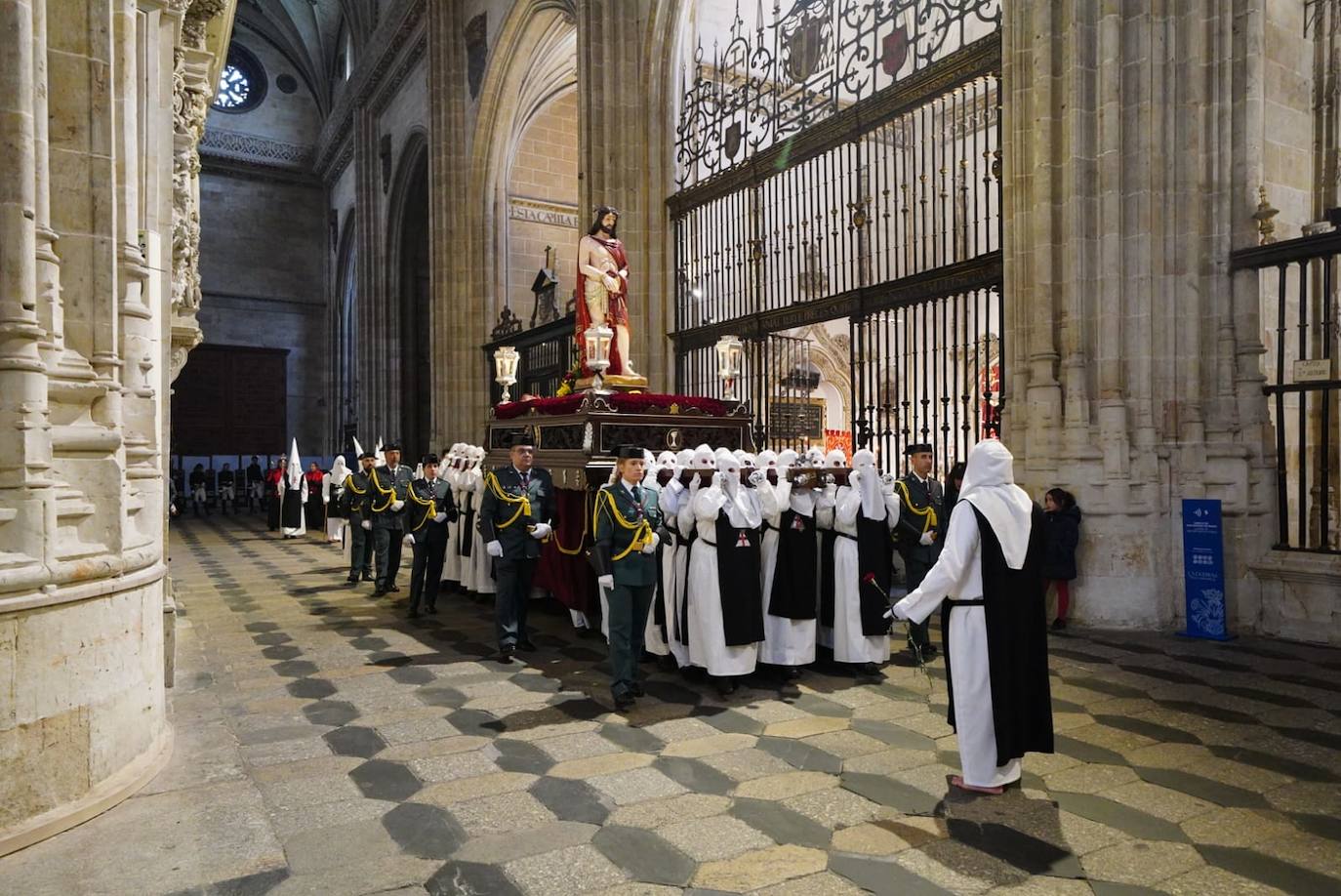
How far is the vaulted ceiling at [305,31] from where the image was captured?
30042 mm

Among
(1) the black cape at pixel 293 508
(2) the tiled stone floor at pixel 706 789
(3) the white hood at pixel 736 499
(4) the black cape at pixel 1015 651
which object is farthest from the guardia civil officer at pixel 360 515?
(4) the black cape at pixel 1015 651

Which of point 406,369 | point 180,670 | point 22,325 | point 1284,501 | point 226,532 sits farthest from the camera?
point 406,369

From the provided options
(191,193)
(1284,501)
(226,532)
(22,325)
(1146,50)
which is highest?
(1146,50)

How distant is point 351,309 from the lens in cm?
3097

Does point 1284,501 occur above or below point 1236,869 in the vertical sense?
above

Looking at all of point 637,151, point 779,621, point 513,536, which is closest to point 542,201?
point 637,151

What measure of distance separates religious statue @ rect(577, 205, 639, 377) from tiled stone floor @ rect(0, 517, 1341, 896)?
14.3ft

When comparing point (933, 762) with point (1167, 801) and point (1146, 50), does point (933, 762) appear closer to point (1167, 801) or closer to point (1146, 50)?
point (1167, 801)

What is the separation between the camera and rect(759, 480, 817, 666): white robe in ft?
19.5

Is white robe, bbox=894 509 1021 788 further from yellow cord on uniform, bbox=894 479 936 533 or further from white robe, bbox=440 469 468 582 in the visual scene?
white robe, bbox=440 469 468 582

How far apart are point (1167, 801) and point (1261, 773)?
0.71 m

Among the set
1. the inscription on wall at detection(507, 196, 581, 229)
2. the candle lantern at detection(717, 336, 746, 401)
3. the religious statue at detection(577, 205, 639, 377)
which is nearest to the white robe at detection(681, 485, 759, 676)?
the religious statue at detection(577, 205, 639, 377)

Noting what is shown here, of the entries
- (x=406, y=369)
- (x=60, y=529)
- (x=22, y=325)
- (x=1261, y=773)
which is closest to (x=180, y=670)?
(x=60, y=529)

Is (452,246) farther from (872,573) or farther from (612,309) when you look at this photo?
(872,573)
